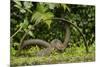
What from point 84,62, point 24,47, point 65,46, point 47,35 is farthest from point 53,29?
point 84,62

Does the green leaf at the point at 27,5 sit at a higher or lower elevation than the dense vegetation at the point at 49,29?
higher

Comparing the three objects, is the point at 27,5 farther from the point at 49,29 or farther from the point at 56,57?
the point at 56,57

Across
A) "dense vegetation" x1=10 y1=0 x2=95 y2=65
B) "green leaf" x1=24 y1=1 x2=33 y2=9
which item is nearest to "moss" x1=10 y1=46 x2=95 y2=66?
"dense vegetation" x1=10 y1=0 x2=95 y2=65

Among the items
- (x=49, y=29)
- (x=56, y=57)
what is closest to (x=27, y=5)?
(x=49, y=29)

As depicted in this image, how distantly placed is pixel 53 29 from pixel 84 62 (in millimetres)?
480

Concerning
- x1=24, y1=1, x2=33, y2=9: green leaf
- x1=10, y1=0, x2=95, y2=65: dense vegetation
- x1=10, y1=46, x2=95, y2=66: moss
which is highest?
x1=24, y1=1, x2=33, y2=9: green leaf

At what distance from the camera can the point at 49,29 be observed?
196 centimetres

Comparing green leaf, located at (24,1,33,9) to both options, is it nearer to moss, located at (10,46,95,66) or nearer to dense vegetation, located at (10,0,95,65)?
dense vegetation, located at (10,0,95,65)

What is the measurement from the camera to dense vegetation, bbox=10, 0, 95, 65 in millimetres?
1861

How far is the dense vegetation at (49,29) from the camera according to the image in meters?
1.86

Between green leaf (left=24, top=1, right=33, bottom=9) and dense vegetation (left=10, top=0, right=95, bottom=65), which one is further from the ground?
green leaf (left=24, top=1, right=33, bottom=9)

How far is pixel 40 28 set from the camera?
76.2 inches

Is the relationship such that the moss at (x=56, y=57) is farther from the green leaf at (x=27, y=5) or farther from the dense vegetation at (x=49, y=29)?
the green leaf at (x=27, y=5)

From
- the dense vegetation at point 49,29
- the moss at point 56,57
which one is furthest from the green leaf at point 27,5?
the moss at point 56,57
